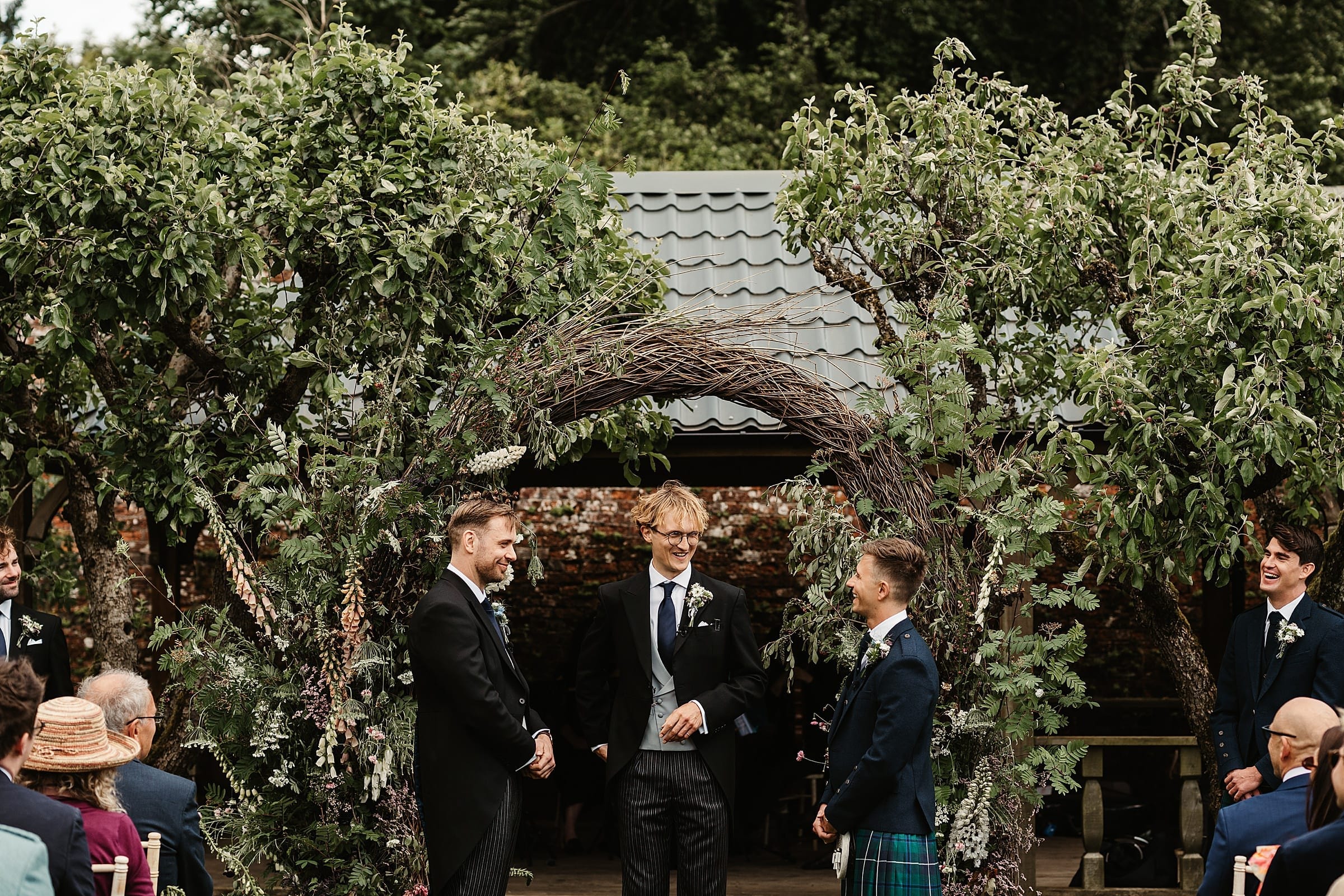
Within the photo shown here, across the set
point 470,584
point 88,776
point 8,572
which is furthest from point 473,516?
point 8,572

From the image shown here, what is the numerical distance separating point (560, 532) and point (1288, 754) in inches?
358

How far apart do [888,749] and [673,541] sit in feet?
4.02

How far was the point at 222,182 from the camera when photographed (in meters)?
5.43

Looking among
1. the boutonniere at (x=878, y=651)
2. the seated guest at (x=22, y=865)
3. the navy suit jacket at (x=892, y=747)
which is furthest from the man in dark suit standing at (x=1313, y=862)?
the seated guest at (x=22, y=865)

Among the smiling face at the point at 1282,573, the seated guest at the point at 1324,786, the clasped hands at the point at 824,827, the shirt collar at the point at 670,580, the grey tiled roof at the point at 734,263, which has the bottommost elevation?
the clasped hands at the point at 824,827

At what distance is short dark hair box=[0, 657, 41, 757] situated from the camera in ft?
9.78

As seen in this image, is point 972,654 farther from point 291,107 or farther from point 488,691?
point 291,107

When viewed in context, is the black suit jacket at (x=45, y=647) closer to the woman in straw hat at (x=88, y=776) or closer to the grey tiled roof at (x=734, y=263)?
the woman in straw hat at (x=88, y=776)

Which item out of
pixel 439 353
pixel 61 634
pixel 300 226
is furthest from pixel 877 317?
pixel 61 634

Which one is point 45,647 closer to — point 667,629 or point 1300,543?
point 667,629

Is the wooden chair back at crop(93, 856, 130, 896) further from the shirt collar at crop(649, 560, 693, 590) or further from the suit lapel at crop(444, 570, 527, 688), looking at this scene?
the shirt collar at crop(649, 560, 693, 590)

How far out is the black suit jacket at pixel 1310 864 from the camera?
2.91 m

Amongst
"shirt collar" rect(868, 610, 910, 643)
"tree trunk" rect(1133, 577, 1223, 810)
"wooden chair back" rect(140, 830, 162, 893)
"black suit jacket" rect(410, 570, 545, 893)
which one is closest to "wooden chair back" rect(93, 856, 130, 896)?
"wooden chair back" rect(140, 830, 162, 893)

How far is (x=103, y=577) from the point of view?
6.38 meters
